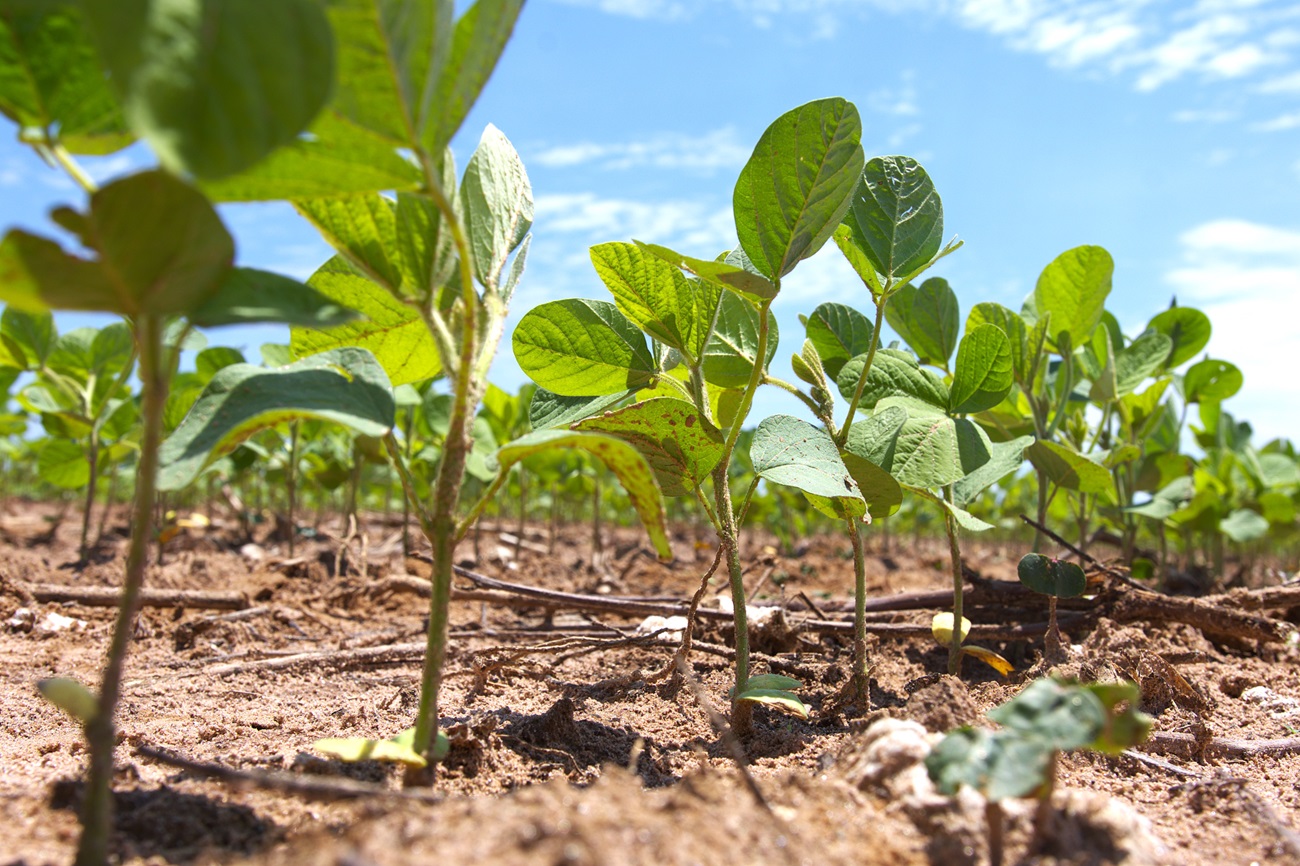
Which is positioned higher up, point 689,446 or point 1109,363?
point 1109,363

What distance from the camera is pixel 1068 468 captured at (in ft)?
7.09

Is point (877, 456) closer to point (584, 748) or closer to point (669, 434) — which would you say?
point (669, 434)


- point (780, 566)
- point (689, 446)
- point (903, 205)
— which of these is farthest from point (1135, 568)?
point (689, 446)

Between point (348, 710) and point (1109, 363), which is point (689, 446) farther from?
point (1109, 363)

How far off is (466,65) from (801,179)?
643 mm

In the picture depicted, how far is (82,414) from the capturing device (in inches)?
166

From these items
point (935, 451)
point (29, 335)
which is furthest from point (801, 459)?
point (29, 335)

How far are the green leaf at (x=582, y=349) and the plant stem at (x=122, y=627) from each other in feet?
2.47

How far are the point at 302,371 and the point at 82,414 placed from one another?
3945 mm

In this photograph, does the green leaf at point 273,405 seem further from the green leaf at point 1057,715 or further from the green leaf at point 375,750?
the green leaf at point 1057,715

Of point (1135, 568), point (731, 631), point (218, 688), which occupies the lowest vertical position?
point (218, 688)

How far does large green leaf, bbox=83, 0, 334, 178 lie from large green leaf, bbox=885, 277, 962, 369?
1772 mm

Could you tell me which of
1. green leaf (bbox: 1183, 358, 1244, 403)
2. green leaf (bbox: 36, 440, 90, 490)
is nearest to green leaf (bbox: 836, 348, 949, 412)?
green leaf (bbox: 1183, 358, 1244, 403)

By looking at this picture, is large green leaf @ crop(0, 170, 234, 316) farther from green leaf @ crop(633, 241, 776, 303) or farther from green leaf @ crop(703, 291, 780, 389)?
green leaf @ crop(703, 291, 780, 389)
